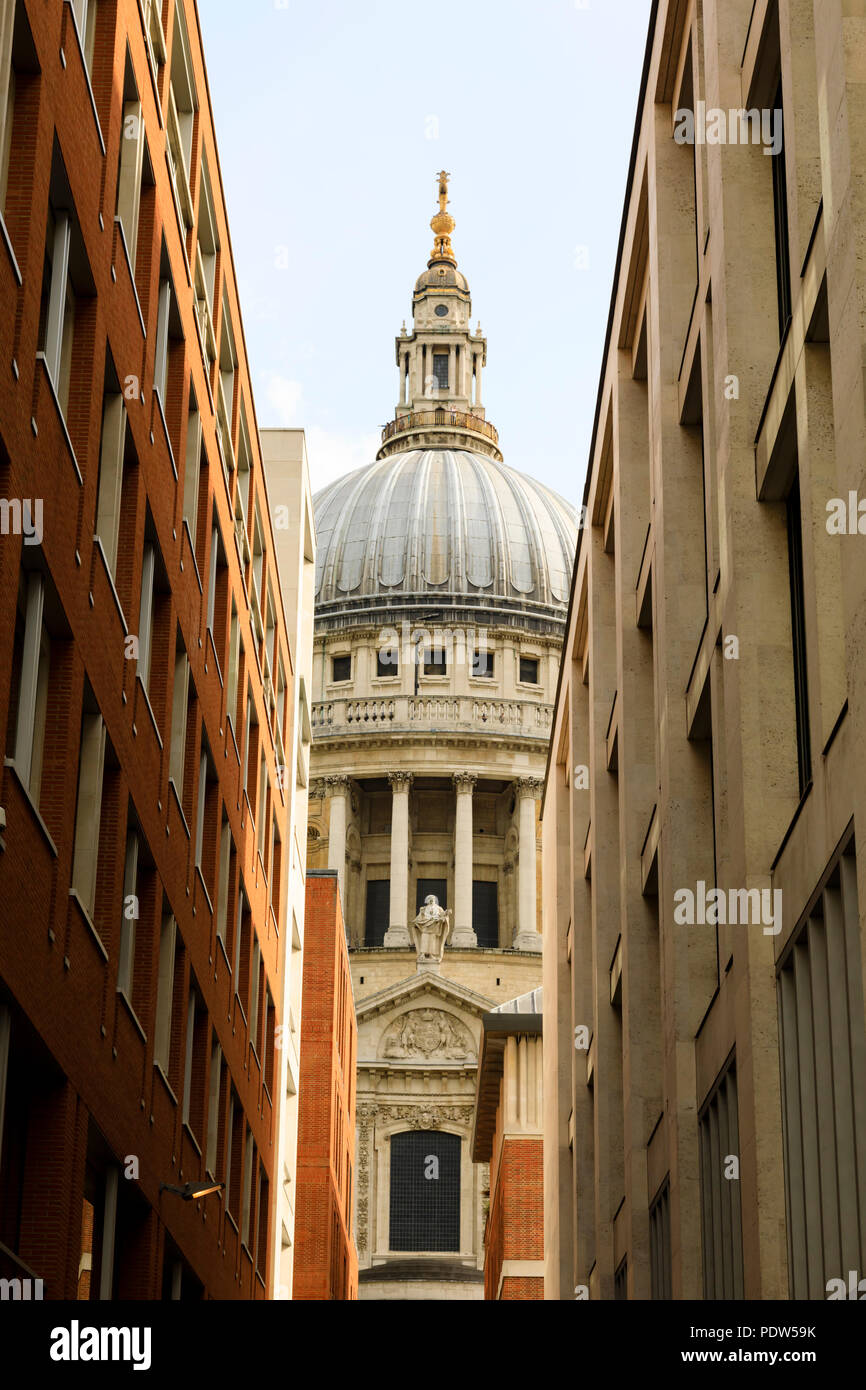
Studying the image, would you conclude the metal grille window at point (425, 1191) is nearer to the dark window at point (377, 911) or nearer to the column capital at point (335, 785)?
the dark window at point (377, 911)

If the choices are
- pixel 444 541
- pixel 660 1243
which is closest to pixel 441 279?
pixel 444 541

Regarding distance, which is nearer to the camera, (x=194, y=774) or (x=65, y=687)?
(x=65, y=687)

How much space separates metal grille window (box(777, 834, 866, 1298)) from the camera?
16297 mm

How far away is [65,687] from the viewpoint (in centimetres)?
2152

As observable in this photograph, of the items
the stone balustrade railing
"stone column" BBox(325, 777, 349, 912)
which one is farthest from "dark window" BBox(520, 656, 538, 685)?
"stone column" BBox(325, 777, 349, 912)

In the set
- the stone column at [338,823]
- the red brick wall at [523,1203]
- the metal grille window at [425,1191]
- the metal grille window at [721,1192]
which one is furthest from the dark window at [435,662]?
the metal grille window at [721,1192]

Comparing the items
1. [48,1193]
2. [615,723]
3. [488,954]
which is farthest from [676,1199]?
[488,954]

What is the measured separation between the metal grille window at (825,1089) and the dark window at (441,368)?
392 ft

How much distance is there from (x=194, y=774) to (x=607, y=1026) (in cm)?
789

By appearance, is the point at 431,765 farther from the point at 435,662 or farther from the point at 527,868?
the point at 435,662

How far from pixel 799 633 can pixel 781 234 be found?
13.5 ft

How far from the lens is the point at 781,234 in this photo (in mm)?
21922
